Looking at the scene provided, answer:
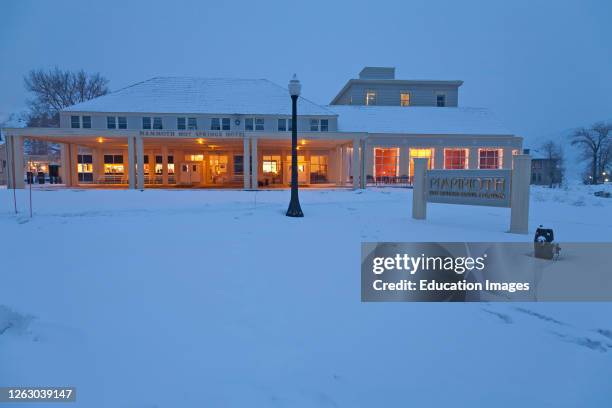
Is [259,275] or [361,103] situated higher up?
[361,103]

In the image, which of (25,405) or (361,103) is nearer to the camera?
(25,405)

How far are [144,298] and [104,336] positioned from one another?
3.20 ft

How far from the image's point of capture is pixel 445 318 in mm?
4457

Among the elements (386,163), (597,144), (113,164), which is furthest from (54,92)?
(597,144)

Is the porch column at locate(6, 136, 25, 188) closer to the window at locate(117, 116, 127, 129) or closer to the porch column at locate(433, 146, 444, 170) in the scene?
the window at locate(117, 116, 127, 129)

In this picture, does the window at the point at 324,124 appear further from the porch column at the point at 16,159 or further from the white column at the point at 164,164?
the porch column at the point at 16,159

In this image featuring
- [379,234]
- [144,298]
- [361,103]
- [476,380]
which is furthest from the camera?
[361,103]

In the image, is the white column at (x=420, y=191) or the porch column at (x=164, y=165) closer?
the white column at (x=420, y=191)

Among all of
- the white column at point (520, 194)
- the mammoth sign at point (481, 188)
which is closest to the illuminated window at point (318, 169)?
the mammoth sign at point (481, 188)

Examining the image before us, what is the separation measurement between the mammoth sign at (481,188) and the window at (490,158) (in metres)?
25.8

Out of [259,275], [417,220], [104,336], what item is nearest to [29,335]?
[104,336]

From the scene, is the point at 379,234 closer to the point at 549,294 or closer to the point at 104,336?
the point at 549,294

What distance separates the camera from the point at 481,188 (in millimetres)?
10242

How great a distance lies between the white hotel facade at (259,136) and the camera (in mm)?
25734
